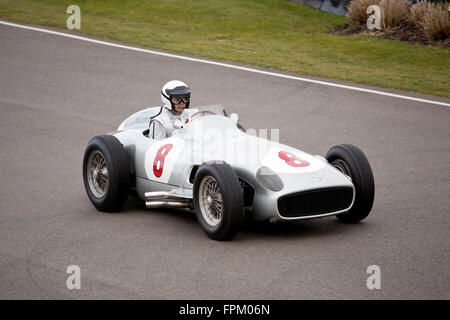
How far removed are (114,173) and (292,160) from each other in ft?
6.32

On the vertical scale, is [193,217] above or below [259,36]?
below

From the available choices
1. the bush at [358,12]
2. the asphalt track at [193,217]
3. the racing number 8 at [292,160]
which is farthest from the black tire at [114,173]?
the bush at [358,12]

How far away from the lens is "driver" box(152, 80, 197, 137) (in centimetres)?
888

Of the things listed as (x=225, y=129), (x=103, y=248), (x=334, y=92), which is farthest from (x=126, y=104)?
(x=103, y=248)

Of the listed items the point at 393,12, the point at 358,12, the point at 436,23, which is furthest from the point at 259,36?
the point at 436,23

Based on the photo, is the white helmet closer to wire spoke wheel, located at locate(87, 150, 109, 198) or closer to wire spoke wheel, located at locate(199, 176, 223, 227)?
wire spoke wheel, located at locate(87, 150, 109, 198)

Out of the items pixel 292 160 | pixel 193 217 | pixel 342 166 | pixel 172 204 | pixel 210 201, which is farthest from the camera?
pixel 193 217

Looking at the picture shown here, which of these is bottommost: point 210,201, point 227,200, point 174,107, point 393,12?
point 210,201

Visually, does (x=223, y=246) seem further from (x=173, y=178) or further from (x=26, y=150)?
(x=26, y=150)

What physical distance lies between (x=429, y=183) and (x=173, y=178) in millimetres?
3409

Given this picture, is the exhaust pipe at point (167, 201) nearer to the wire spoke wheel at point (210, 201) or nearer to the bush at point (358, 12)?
the wire spoke wheel at point (210, 201)

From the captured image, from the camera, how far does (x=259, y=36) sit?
728 inches

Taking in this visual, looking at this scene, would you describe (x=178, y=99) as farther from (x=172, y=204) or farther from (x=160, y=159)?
(x=172, y=204)

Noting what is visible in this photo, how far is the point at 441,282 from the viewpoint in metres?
6.55
